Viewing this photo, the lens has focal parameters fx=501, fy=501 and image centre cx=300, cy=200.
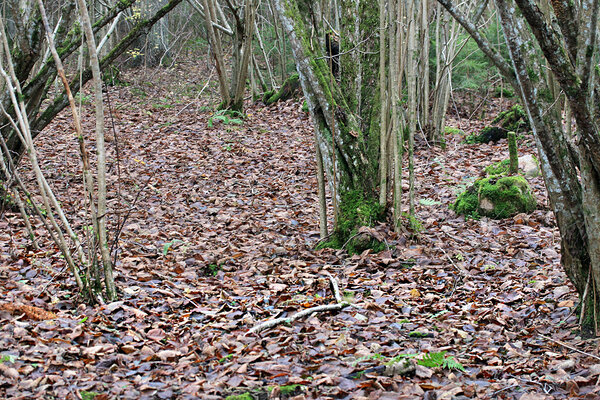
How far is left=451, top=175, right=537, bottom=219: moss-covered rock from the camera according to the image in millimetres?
6129

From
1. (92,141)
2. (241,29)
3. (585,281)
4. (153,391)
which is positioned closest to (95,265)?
(153,391)

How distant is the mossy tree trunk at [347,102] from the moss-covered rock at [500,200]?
1.90 meters

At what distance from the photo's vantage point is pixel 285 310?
12.0 ft

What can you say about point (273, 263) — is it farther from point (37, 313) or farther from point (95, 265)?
point (37, 313)

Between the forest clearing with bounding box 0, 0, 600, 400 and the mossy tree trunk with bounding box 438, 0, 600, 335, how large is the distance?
1cm

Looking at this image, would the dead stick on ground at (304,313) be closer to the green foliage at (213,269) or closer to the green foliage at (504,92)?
the green foliage at (213,269)

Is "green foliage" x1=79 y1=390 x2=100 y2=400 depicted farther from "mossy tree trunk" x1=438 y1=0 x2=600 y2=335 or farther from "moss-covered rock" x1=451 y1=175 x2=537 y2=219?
"moss-covered rock" x1=451 y1=175 x2=537 y2=219

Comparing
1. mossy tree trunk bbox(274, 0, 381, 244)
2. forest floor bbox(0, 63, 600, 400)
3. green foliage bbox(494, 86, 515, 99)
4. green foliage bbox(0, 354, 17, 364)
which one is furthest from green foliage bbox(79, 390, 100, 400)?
green foliage bbox(494, 86, 515, 99)

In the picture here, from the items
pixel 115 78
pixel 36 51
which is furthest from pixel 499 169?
pixel 115 78

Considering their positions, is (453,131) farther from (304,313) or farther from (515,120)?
(304,313)

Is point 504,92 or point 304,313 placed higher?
point 504,92

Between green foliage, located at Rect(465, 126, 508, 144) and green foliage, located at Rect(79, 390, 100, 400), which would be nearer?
green foliage, located at Rect(79, 390, 100, 400)

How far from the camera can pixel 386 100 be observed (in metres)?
4.84

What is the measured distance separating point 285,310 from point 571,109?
7.44 ft
